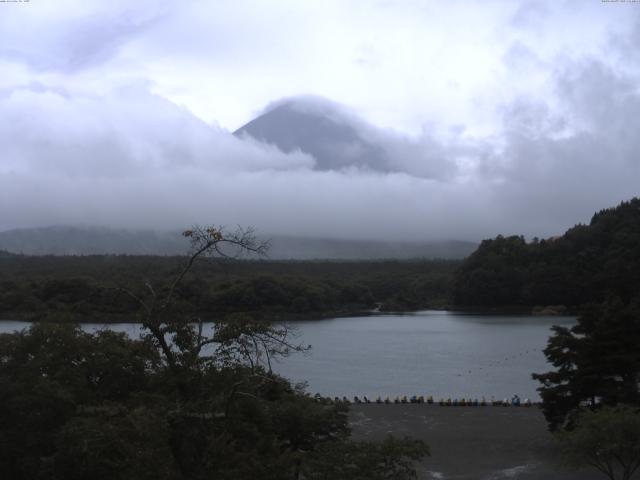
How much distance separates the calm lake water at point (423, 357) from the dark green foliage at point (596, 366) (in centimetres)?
806

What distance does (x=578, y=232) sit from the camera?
7712 cm

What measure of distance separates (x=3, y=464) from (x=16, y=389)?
0.90 m

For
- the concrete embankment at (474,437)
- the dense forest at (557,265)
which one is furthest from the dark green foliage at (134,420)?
the dense forest at (557,265)

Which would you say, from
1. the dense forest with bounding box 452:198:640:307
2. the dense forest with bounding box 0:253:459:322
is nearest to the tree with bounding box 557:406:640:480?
the dense forest with bounding box 0:253:459:322

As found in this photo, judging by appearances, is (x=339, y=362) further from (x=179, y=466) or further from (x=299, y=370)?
(x=179, y=466)

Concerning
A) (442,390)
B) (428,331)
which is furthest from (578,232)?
(442,390)

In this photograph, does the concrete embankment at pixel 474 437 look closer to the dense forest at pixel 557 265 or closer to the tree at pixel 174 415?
the tree at pixel 174 415

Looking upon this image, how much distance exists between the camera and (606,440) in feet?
41.0

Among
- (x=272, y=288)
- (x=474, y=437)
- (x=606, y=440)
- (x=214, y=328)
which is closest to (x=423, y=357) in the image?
(x=272, y=288)

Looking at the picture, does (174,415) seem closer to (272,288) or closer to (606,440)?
(606,440)

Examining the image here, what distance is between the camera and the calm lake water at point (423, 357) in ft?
112

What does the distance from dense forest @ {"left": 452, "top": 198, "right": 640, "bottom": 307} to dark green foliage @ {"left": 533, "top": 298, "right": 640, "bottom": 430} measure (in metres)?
49.0

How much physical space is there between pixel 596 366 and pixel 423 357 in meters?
28.2

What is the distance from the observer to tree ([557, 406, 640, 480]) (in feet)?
40.7
